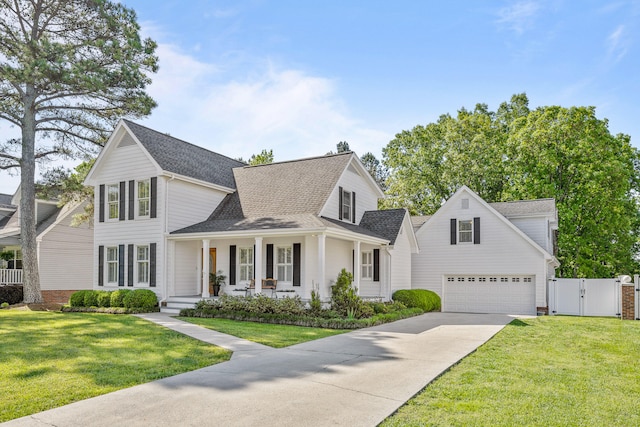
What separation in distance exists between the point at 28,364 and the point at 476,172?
97.6ft

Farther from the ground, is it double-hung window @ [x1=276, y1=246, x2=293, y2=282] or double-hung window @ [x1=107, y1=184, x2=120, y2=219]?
double-hung window @ [x1=107, y1=184, x2=120, y2=219]

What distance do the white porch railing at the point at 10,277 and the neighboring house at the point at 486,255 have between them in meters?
19.9

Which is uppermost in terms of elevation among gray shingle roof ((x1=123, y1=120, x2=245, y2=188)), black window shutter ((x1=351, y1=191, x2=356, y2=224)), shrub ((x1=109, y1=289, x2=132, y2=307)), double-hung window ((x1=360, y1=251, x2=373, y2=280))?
gray shingle roof ((x1=123, y1=120, x2=245, y2=188))

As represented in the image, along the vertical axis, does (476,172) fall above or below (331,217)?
above

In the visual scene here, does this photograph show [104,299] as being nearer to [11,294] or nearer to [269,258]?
[11,294]

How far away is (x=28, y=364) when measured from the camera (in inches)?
319

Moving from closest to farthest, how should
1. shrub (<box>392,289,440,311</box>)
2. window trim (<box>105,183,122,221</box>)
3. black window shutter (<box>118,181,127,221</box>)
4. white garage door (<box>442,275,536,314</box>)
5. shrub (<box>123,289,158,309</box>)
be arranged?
shrub (<box>123,289,158,309</box>)
black window shutter (<box>118,181,127,221</box>)
window trim (<box>105,183,122,221</box>)
shrub (<box>392,289,440,311</box>)
white garage door (<box>442,275,536,314</box>)

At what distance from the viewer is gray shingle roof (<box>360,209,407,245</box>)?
21.4 metres

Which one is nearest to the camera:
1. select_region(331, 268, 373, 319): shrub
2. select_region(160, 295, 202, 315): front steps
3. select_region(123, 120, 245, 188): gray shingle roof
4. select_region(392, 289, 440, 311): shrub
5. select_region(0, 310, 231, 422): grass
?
select_region(0, 310, 231, 422): grass

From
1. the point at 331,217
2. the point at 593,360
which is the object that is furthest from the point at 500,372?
the point at 331,217

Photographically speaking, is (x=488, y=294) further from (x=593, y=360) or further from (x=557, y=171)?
(x=593, y=360)

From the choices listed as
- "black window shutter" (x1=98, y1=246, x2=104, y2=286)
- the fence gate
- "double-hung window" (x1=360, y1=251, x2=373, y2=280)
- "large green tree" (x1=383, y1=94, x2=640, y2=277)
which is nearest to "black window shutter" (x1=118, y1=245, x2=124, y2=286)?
"black window shutter" (x1=98, y1=246, x2=104, y2=286)

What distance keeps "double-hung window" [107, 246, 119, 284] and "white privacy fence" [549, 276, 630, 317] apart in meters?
18.5

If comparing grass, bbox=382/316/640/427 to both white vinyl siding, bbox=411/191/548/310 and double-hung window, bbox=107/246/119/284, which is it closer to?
white vinyl siding, bbox=411/191/548/310
